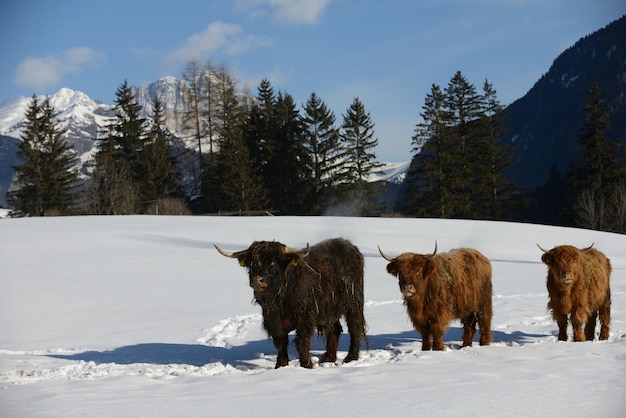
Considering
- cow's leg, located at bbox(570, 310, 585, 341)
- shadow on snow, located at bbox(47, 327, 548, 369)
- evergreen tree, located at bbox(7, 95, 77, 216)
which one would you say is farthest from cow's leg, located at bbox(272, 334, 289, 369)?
evergreen tree, located at bbox(7, 95, 77, 216)

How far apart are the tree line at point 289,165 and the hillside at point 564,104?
49.3 meters

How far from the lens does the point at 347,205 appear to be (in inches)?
1623

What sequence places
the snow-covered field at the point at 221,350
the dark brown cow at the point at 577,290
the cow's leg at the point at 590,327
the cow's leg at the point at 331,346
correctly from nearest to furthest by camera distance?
the snow-covered field at the point at 221,350, the cow's leg at the point at 331,346, the dark brown cow at the point at 577,290, the cow's leg at the point at 590,327

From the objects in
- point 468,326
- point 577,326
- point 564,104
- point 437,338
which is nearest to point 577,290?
point 577,326

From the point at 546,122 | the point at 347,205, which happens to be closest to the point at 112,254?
the point at 347,205

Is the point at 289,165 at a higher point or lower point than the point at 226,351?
higher

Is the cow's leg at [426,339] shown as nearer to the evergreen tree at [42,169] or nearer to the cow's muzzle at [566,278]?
the cow's muzzle at [566,278]

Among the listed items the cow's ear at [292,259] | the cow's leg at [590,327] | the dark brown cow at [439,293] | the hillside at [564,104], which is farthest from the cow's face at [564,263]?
the hillside at [564,104]

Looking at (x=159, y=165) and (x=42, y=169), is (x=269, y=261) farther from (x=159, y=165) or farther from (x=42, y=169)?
(x=159, y=165)

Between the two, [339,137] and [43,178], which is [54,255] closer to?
[43,178]

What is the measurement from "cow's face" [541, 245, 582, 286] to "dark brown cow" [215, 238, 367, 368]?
2.97m

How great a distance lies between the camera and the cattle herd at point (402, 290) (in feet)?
22.4

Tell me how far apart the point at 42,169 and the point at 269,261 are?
3873 cm

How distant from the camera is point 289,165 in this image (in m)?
43.7
